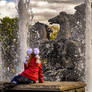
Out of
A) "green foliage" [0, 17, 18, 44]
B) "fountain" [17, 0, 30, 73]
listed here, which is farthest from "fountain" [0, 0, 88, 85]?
"green foliage" [0, 17, 18, 44]

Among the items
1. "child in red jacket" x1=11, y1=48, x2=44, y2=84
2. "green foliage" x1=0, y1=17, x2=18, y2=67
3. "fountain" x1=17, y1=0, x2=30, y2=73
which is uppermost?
"green foliage" x1=0, y1=17, x2=18, y2=67

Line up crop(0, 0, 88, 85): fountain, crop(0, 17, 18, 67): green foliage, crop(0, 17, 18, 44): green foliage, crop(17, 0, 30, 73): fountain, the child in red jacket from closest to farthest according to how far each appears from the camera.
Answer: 1. the child in red jacket
2. crop(0, 0, 88, 85): fountain
3. crop(17, 0, 30, 73): fountain
4. crop(0, 17, 18, 67): green foliage
5. crop(0, 17, 18, 44): green foliage

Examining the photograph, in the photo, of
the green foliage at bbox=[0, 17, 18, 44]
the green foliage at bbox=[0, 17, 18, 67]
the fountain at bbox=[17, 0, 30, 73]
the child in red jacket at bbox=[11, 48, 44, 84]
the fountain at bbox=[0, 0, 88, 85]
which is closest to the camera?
the child in red jacket at bbox=[11, 48, 44, 84]

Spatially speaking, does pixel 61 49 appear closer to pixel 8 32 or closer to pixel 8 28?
pixel 8 32

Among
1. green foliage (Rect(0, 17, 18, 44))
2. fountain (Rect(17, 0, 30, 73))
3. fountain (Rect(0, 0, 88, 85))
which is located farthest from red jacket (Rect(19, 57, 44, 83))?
green foliage (Rect(0, 17, 18, 44))

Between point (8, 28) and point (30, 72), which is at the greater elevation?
point (8, 28)

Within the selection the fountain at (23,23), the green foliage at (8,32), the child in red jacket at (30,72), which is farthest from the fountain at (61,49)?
the green foliage at (8,32)

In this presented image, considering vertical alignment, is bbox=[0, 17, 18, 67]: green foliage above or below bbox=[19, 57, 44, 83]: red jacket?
above

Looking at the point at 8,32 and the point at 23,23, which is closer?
the point at 23,23

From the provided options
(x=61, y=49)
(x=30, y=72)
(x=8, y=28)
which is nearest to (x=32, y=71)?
(x=30, y=72)

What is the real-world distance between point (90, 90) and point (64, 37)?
408 cm

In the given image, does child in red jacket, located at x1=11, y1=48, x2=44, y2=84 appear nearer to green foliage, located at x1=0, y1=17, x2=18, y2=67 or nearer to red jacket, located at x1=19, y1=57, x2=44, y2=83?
red jacket, located at x1=19, y1=57, x2=44, y2=83

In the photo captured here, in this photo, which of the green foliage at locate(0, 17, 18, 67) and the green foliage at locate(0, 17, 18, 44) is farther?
the green foliage at locate(0, 17, 18, 44)

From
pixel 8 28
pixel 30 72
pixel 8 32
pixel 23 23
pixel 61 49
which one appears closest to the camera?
pixel 30 72
